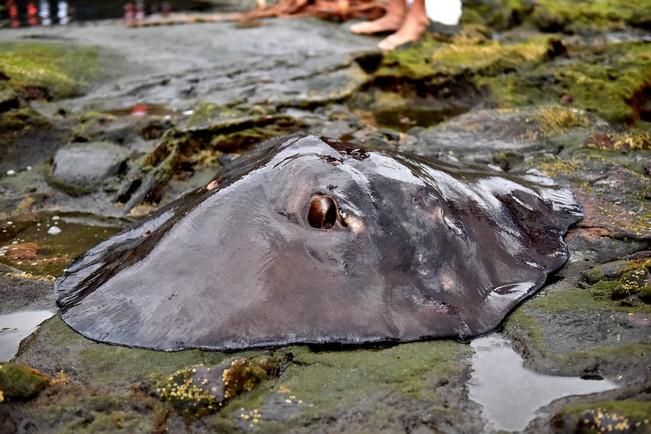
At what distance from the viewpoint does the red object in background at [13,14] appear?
1138 centimetres

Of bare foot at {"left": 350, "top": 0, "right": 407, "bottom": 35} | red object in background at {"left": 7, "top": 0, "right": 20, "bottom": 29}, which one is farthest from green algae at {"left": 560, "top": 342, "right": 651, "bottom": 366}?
red object in background at {"left": 7, "top": 0, "right": 20, "bottom": 29}

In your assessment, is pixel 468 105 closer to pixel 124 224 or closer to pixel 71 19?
pixel 124 224

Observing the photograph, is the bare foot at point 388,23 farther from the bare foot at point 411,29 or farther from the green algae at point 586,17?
the green algae at point 586,17

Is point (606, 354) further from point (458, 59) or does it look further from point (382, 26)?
point (382, 26)

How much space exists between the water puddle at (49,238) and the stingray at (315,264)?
1.92 feet

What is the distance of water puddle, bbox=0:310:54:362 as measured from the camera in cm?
296

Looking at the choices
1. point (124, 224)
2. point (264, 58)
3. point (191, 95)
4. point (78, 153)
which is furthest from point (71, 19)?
point (124, 224)

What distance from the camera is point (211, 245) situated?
2918 millimetres

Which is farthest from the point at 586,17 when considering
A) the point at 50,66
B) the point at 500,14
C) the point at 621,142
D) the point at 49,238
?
the point at 49,238

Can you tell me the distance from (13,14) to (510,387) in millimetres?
12625

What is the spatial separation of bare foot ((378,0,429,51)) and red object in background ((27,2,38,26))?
6097 millimetres

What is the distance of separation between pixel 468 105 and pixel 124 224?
440 centimetres

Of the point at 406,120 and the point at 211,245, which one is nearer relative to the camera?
the point at 211,245

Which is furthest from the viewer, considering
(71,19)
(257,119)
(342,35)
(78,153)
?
(71,19)
